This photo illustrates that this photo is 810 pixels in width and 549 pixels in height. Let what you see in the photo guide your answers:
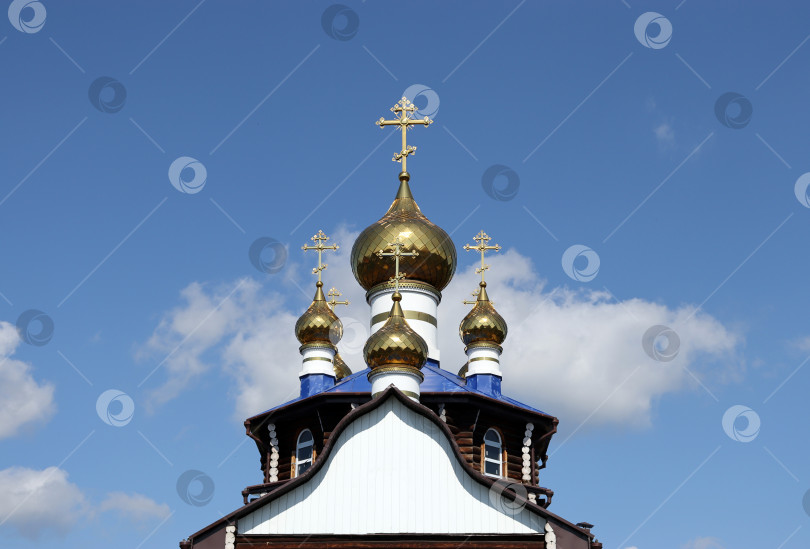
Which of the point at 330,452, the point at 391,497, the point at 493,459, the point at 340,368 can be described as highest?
the point at 340,368

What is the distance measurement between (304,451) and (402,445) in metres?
5.15

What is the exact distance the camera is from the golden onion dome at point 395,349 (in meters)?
18.7

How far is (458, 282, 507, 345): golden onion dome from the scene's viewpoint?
24812 mm

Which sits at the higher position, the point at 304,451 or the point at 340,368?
the point at 340,368

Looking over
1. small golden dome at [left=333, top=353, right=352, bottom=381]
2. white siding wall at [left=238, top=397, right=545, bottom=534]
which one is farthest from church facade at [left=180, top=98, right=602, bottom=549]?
small golden dome at [left=333, top=353, right=352, bottom=381]

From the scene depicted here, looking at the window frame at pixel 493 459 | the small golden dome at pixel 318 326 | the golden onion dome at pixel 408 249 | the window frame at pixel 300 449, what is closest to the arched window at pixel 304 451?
the window frame at pixel 300 449

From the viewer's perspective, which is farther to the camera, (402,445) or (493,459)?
(493,459)

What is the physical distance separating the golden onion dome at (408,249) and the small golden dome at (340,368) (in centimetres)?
333

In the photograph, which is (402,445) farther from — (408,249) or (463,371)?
(463,371)

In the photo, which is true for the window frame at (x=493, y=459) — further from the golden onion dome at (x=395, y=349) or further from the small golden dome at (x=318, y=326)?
the small golden dome at (x=318, y=326)

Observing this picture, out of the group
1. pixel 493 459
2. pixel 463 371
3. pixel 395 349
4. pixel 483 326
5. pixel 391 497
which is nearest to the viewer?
pixel 391 497

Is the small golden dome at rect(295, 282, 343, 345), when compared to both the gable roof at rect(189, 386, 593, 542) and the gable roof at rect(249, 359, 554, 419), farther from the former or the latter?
the gable roof at rect(189, 386, 593, 542)

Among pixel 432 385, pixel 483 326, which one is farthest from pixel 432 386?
pixel 483 326

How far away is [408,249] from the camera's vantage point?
2417cm
